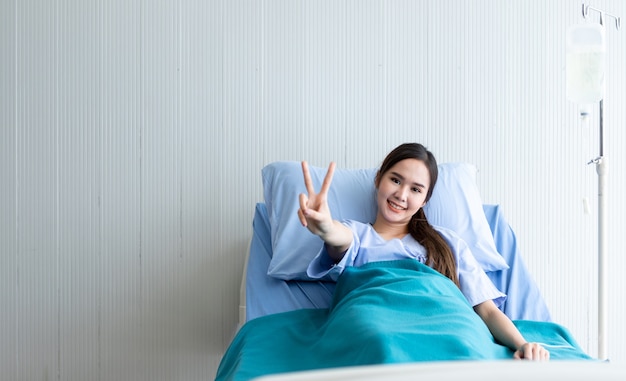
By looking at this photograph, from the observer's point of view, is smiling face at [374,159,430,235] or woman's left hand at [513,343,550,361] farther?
smiling face at [374,159,430,235]

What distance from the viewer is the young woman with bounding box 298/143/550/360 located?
1.76 metres

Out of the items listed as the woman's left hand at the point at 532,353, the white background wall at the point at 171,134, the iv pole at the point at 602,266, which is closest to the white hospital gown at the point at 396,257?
the woman's left hand at the point at 532,353

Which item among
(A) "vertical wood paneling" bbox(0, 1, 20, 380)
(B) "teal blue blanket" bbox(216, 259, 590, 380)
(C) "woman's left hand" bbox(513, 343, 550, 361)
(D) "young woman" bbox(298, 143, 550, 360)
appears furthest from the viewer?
(A) "vertical wood paneling" bbox(0, 1, 20, 380)

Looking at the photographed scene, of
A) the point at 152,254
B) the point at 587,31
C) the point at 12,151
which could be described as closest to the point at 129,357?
the point at 152,254

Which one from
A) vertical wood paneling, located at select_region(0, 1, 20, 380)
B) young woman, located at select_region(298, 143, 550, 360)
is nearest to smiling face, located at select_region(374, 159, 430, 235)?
young woman, located at select_region(298, 143, 550, 360)

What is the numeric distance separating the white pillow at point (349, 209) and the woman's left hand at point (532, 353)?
45 centimetres

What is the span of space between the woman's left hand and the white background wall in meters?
1.02

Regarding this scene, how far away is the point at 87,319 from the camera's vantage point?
2348 mm

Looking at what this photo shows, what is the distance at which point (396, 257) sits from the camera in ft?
5.99

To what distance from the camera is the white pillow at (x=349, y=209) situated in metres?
1.89

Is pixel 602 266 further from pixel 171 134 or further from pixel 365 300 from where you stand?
pixel 171 134

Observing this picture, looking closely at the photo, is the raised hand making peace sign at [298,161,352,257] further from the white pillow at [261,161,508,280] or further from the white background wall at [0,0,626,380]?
the white background wall at [0,0,626,380]

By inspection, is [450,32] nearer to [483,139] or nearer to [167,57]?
[483,139]

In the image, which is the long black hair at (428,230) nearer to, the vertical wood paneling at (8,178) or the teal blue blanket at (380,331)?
the teal blue blanket at (380,331)
